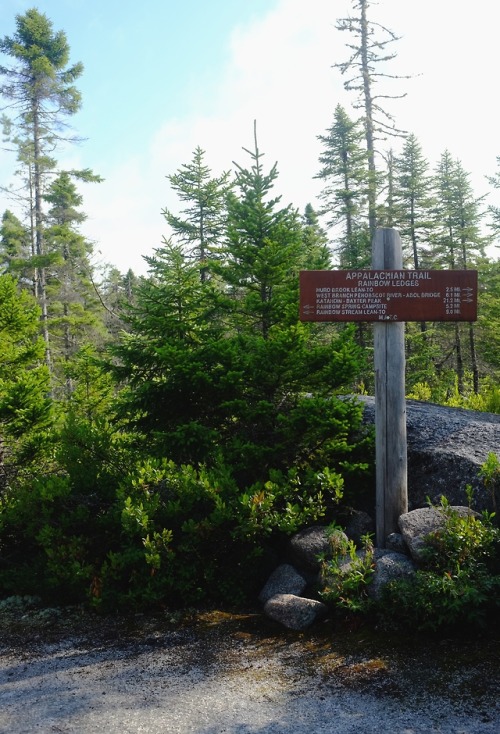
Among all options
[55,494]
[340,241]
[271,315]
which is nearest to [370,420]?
[271,315]

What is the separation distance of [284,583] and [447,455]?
2.58m

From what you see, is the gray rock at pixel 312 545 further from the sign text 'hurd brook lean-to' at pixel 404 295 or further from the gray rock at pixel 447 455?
the sign text 'hurd brook lean-to' at pixel 404 295

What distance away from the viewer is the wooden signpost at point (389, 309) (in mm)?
6074

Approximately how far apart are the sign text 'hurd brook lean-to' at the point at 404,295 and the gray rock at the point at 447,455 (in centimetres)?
179

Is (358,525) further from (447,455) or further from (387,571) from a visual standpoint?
(447,455)

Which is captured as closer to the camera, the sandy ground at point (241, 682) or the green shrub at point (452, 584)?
the sandy ground at point (241, 682)

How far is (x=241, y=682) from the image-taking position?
14.3 feet

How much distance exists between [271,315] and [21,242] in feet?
85.2

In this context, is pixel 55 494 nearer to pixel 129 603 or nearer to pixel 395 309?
pixel 129 603

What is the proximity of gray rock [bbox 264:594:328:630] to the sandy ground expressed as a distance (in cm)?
13

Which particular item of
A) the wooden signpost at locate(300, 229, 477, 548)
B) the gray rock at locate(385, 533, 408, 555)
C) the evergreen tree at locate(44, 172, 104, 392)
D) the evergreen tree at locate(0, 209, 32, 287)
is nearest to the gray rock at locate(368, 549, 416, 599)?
the gray rock at locate(385, 533, 408, 555)

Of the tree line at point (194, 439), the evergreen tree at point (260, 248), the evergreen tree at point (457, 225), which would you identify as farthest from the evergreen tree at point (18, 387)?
the evergreen tree at point (457, 225)

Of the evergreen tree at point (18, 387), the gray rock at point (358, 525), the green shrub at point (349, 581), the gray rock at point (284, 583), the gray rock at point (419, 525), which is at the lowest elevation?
the gray rock at point (284, 583)

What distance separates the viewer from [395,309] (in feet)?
20.2
